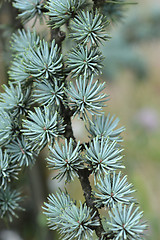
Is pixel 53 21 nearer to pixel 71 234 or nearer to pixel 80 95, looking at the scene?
pixel 80 95

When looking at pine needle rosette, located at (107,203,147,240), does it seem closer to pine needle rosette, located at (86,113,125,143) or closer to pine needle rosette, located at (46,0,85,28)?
pine needle rosette, located at (86,113,125,143)

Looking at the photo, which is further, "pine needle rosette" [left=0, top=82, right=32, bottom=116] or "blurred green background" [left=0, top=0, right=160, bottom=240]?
"blurred green background" [left=0, top=0, right=160, bottom=240]

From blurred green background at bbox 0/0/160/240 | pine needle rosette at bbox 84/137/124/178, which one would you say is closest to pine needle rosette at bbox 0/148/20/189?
pine needle rosette at bbox 84/137/124/178

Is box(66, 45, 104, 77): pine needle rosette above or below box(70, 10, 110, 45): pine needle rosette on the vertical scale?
below

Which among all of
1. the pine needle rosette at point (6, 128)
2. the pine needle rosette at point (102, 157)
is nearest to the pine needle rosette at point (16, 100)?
the pine needle rosette at point (6, 128)

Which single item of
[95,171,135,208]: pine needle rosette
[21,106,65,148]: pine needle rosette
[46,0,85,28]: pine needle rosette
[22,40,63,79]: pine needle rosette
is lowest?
[95,171,135,208]: pine needle rosette

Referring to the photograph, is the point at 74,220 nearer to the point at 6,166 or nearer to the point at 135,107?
the point at 6,166
